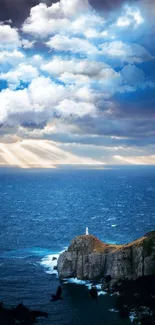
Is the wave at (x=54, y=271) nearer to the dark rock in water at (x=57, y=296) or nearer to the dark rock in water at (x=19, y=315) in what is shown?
the dark rock in water at (x=57, y=296)

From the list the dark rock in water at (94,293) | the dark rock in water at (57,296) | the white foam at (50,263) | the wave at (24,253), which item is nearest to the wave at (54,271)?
the white foam at (50,263)

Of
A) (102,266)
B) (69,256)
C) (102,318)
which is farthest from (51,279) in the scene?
(102,318)

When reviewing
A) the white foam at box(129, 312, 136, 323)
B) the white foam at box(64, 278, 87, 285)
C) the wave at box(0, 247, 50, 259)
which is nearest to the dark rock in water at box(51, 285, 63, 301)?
the white foam at box(64, 278, 87, 285)

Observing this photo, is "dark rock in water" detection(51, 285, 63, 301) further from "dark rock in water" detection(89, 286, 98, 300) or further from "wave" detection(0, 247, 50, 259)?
"wave" detection(0, 247, 50, 259)

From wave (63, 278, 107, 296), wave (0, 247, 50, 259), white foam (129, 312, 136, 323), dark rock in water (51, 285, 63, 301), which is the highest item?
wave (0, 247, 50, 259)

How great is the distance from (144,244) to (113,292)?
15.2m

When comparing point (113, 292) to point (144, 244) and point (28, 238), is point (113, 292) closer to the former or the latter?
point (144, 244)

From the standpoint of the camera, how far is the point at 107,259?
9362cm

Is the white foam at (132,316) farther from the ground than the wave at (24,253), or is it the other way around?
the wave at (24,253)

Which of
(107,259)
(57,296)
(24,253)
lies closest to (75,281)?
(57,296)

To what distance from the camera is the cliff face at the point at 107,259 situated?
8862 cm

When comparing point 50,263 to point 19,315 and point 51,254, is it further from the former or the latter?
point 19,315

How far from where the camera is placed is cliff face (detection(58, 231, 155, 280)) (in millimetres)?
88625

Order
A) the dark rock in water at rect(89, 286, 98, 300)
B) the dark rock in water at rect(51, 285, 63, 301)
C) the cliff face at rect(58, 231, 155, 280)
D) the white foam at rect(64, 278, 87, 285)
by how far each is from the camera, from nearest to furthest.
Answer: the dark rock in water at rect(89, 286, 98, 300) → the dark rock in water at rect(51, 285, 63, 301) → the cliff face at rect(58, 231, 155, 280) → the white foam at rect(64, 278, 87, 285)
